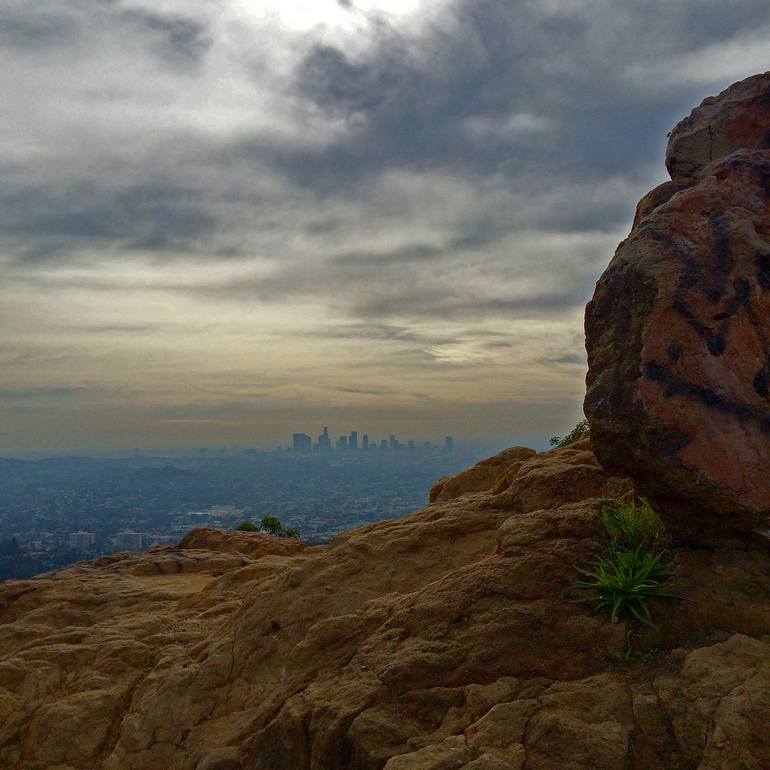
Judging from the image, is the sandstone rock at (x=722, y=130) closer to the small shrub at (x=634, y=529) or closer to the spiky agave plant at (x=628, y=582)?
the small shrub at (x=634, y=529)

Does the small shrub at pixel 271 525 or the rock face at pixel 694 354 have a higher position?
the rock face at pixel 694 354

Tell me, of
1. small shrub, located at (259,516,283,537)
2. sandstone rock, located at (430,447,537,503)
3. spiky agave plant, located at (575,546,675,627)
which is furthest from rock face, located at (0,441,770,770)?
small shrub, located at (259,516,283,537)

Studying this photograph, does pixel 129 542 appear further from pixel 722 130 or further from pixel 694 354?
pixel 694 354

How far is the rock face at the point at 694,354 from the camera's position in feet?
25.8

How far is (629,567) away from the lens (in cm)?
805

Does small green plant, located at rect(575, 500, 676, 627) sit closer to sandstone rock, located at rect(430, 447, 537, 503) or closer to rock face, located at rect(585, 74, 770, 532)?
rock face, located at rect(585, 74, 770, 532)

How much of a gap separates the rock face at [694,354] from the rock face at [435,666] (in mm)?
993

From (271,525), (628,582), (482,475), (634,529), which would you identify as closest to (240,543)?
(482,475)

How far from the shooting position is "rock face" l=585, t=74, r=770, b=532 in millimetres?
7871

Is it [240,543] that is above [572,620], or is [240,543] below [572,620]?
below

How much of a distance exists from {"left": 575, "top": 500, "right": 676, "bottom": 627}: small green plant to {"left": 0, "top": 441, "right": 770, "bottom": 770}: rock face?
0.17 metres

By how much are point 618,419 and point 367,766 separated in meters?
4.85

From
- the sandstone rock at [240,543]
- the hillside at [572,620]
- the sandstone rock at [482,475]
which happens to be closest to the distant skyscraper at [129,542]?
the sandstone rock at [240,543]

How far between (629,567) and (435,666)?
260 cm
